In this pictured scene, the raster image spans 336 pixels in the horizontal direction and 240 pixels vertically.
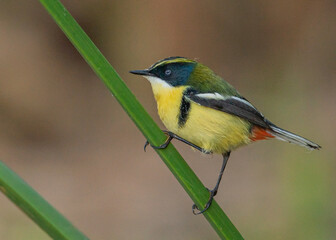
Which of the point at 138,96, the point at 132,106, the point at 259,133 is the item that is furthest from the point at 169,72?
the point at 138,96

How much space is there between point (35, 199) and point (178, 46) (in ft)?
18.6

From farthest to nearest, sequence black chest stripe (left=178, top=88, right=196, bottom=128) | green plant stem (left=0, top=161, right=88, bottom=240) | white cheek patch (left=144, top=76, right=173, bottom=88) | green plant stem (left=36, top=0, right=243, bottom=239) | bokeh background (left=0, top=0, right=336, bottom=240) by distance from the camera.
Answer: bokeh background (left=0, top=0, right=336, bottom=240), white cheek patch (left=144, top=76, right=173, bottom=88), black chest stripe (left=178, top=88, right=196, bottom=128), green plant stem (left=36, top=0, right=243, bottom=239), green plant stem (left=0, top=161, right=88, bottom=240)

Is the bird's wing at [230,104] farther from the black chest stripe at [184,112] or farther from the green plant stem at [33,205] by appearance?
the green plant stem at [33,205]

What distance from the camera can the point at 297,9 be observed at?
691 centimetres

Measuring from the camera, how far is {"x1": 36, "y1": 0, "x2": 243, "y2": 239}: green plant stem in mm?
1648

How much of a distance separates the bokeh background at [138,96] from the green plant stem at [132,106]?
341cm

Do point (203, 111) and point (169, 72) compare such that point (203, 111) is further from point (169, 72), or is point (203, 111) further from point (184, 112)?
point (169, 72)

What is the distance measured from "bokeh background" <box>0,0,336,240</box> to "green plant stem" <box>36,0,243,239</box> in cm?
341

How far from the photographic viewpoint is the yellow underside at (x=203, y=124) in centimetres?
263

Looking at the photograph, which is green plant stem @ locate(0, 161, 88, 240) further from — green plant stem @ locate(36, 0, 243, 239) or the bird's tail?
the bird's tail

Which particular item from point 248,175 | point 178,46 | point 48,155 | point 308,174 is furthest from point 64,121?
point 308,174

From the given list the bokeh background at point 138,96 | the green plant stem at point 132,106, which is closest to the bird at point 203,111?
the green plant stem at point 132,106

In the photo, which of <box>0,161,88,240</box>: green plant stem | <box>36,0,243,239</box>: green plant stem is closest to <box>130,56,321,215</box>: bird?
<box>36,0,243,239</box>: green plant stem

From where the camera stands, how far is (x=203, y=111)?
8.80ft
